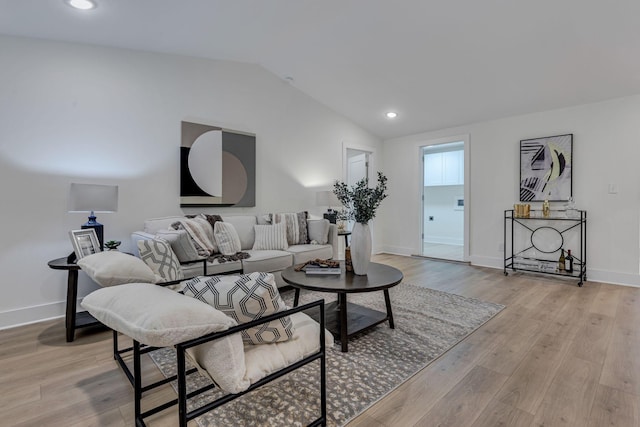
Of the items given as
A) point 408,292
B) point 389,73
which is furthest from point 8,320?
point 389,73

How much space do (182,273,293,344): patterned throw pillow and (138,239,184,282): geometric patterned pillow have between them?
0.80 meters

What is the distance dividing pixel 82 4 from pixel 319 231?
315cm

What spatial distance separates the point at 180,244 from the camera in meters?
2.88

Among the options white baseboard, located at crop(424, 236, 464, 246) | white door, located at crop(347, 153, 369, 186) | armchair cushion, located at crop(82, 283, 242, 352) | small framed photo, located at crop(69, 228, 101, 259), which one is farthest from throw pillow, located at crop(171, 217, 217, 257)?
white baseboard, located at crop(424, 236, 464, 246)

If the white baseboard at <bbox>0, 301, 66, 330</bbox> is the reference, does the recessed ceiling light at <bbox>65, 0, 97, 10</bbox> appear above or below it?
above

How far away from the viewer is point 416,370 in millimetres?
2006

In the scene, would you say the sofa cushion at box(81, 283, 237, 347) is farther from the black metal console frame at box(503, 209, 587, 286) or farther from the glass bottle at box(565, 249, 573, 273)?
the glass bottle at box(565, 249, 573, 273)

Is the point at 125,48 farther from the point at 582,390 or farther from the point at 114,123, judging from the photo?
the point at 582,390

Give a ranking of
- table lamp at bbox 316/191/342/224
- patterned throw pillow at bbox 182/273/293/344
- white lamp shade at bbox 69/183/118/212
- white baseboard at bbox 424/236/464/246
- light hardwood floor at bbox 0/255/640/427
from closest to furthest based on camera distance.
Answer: patterned throw pillow at bbox 182/273/293/344, light hardwood floor at bbox 0/255/640/427, white lamp shade at bbox 69/183/118/212, table lamp at bbox 316/191/342/224, white baseboard at bbox 424/236/464/246

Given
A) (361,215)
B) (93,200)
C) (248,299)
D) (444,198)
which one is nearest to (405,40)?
(361,215)

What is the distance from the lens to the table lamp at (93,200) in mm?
2656

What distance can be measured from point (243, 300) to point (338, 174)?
442 centimetres

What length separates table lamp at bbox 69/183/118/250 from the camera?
266 cm

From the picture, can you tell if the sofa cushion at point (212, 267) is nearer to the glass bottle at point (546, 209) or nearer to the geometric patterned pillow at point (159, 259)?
the geometric patterned pillow at point (159, 259)
